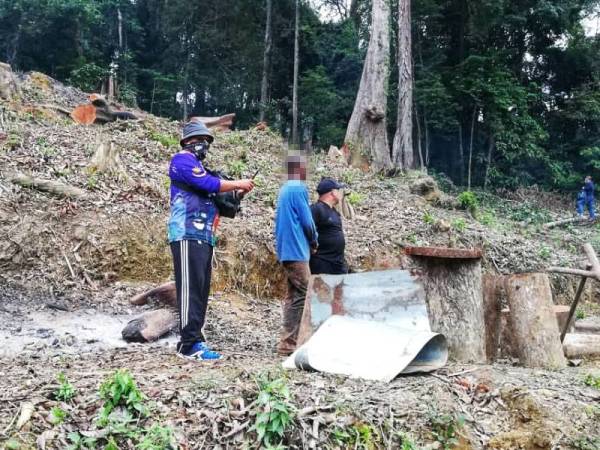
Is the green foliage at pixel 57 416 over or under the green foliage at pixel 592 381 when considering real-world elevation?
over

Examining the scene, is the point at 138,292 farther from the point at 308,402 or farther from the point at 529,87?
the point at 529,87

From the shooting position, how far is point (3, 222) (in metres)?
6.96

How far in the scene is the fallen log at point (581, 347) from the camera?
6.17 m

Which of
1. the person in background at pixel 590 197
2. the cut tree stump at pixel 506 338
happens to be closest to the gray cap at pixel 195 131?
the cut tree stump at pixel 506 338

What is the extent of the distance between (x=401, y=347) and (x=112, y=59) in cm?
2117

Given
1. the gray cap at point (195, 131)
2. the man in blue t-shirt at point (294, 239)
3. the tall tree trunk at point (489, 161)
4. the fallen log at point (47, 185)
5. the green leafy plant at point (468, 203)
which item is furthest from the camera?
the tall tree trunk at point (489, 161)

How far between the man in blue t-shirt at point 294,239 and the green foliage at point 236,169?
203 inches

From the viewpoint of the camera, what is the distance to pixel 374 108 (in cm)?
1482

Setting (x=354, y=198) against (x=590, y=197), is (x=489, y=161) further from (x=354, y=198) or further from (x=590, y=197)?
(x=354, y=198)

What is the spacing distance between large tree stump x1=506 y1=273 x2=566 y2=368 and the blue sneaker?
2.62 m

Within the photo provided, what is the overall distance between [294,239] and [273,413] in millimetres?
1880

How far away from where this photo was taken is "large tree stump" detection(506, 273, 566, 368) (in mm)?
5152

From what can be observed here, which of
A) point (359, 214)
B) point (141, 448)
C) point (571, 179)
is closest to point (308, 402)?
point (141, 448)

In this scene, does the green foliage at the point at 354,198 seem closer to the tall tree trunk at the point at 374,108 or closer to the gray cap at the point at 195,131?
the tall tree trunk at the point at 374,108
